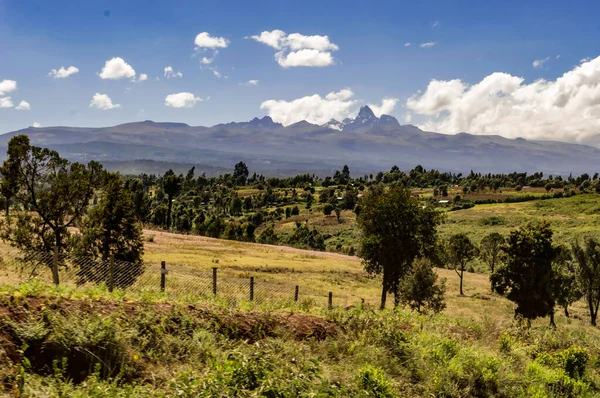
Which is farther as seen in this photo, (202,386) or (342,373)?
(342,373)

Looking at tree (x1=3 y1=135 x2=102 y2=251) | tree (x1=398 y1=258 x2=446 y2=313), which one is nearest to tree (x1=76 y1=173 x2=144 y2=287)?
tree (x1=3 y1=135 x2=102 y2=251)

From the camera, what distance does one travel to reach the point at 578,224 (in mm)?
108250

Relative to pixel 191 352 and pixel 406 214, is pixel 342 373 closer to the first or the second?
pixel 191 352

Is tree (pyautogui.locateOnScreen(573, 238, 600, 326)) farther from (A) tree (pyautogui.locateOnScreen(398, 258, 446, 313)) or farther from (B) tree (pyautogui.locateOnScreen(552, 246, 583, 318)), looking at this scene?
(A) tree (pyautogui.locateOnScreen(398, 258, 446, 313))

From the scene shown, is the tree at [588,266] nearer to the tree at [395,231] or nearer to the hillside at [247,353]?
the tree at [395,231]

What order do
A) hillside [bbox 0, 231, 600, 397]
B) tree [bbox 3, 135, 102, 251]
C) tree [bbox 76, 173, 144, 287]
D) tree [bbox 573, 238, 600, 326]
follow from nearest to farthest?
hillside [bbox 0, 231, 600, 397] → tree [bbox 3, 135, 102, 251] → tree [bbox 76, 173, 144, 287] → tree [bbox 573, 238, 600, 326]

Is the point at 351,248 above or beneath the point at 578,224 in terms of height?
beneath

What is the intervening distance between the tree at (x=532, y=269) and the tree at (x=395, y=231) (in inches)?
229

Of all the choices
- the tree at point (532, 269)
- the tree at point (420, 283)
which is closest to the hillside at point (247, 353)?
the tree at point (420, 283)

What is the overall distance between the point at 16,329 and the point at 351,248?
287 ft

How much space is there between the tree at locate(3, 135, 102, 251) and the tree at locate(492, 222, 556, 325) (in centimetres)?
2917

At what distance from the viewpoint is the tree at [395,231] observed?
103 ft

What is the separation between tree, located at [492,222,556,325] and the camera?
29.0 metres

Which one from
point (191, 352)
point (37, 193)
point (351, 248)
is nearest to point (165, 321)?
point (191, 352)
